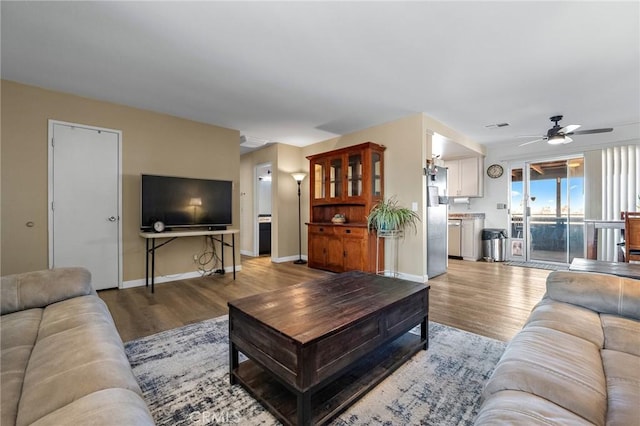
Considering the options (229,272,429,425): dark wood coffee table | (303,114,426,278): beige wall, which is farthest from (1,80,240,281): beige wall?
(229,272,429,425): dark wood coffee table

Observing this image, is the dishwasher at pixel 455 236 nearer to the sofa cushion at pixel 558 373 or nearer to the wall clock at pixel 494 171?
the wall clock at pixel 494 171

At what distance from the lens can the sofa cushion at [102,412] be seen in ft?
2.57

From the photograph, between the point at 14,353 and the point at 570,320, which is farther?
the point at 570,320

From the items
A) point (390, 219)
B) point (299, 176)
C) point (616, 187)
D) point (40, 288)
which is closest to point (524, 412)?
point (40, 288)

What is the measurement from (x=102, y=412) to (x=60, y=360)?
53 cm

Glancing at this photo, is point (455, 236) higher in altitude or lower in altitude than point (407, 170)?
lower

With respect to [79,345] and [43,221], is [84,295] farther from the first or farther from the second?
[43,221]

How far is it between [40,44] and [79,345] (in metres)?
2.81

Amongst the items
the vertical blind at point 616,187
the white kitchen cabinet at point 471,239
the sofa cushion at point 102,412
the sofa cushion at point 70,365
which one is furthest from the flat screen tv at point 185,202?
the vertical blind at point 616,187

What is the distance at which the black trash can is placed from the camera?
5855 millimetres

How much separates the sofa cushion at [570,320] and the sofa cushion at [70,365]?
6.52 ft

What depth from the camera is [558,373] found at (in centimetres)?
104

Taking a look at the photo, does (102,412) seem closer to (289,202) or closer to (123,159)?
(123,159)

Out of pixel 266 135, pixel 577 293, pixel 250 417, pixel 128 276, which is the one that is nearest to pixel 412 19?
pixel 577 293
